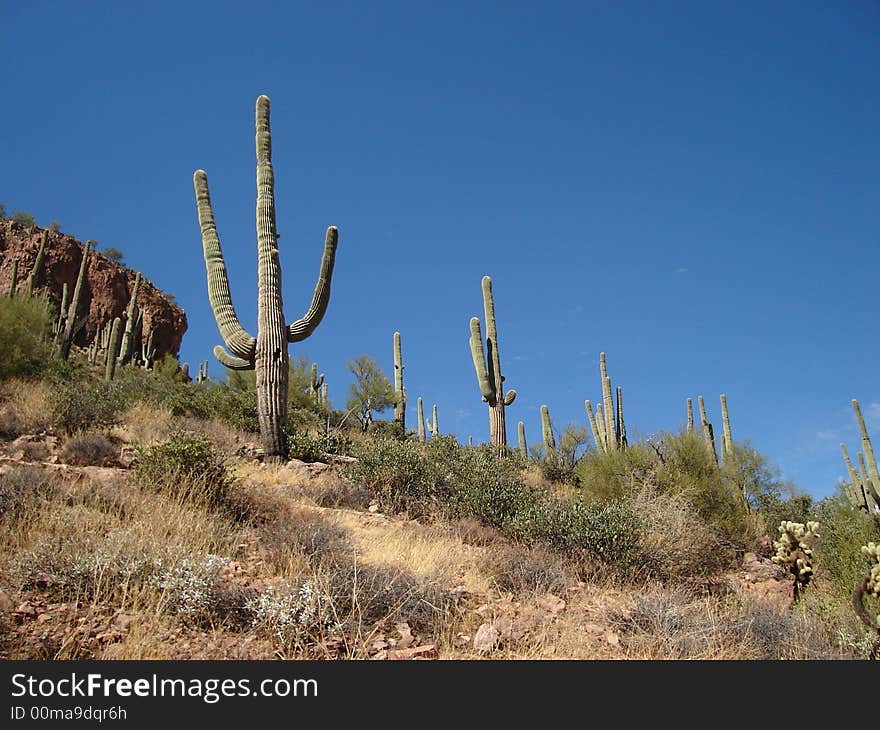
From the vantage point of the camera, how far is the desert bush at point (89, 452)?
766cm

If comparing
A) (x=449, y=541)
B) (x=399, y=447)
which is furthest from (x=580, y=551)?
(x=399, y=447)

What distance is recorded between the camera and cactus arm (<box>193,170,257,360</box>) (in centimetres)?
1064

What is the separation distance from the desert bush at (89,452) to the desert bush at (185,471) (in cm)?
120

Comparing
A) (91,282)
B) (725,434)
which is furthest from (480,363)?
(91,282)

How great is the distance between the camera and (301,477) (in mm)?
9281

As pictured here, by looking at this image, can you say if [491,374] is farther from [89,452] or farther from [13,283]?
[13,283]

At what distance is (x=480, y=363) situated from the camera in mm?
15852

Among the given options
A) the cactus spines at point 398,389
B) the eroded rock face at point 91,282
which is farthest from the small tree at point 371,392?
the eroded rock face at point 91,282

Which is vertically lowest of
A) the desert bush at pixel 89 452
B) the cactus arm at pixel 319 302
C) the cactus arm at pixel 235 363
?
the desert bush at pixel 89 452

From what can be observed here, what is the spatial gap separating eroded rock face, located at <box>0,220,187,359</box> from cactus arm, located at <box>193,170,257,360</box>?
36224 mm

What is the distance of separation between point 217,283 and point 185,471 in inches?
215

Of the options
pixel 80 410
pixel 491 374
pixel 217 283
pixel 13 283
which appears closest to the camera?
pixel 80 410

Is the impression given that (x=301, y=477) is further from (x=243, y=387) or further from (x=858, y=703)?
(x=243, y=387)

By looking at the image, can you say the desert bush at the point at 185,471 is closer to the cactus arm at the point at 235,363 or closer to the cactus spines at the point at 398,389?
the cactus arm at the point at 235,363
